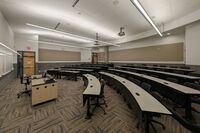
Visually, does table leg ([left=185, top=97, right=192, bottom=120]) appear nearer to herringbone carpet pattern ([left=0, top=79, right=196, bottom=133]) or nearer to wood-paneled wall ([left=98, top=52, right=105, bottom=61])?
herringbone carpet pattern ([left=0, top=79, right=196, bottom=133])

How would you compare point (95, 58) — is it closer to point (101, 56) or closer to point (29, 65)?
point (101, 56)

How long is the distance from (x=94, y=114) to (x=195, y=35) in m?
5.91

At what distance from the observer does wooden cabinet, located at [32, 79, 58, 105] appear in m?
3.17

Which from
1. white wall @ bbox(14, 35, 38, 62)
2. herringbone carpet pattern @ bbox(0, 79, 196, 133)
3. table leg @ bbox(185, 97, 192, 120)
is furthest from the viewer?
white wall @ bbox(14, 35, 38, 62)

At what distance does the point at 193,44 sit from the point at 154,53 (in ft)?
10.4

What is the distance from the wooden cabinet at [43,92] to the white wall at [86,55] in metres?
10.5

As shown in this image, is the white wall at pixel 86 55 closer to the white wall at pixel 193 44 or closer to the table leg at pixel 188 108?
the white wall at pixel 193 44

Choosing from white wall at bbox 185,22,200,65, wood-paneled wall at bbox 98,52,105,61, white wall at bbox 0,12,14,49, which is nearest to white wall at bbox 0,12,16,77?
white wall at bbox 0,12,14,49

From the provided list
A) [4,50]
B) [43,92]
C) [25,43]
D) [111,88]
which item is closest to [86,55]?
[25,43]

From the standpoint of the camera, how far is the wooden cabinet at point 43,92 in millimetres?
3173

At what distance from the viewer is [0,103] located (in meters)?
3.39

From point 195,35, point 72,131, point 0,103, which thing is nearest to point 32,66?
point 0,103

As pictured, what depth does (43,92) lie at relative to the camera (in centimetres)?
337

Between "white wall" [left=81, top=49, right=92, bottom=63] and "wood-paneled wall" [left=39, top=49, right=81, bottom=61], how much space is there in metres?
0.57
